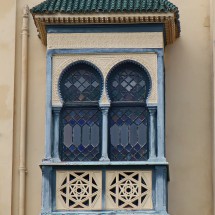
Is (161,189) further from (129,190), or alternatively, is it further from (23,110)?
(23,110)

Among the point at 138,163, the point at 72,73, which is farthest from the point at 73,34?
the point at 138,163

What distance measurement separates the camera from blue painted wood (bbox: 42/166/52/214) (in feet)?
70.2

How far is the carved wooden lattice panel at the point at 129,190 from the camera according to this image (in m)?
21.4

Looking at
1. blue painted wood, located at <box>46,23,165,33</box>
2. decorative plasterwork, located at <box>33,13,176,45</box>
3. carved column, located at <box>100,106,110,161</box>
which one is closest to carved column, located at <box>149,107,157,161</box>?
carved column, located at <box>100,106,110,161</box>

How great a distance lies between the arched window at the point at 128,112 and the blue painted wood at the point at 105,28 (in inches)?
24.9

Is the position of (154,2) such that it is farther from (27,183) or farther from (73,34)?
(27,183)

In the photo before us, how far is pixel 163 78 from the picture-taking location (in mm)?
22062

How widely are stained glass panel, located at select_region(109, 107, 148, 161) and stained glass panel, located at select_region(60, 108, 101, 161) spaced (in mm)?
265

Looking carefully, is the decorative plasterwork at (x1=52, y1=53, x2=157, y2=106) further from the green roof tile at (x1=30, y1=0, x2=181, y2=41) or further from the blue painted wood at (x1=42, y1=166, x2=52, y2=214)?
the blue painted wood at (x1=42, y1=166, x2=52, y2=214)

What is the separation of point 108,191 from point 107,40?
277cm

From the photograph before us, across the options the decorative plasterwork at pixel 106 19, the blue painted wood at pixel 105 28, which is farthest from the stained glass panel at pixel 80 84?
the decorative plasterwork at pixel 106 19

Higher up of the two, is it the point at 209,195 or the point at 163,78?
the point at 163,78

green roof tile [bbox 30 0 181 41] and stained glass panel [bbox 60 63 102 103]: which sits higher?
green roof tile [bbox 30 0 181 41]

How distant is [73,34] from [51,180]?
2714mm
